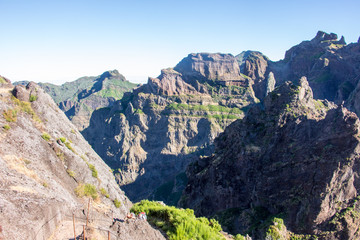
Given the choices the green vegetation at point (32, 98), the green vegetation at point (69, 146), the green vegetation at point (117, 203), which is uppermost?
the green vegetation at point (32, 98)

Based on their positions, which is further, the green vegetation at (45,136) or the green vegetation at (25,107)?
the green vegetation at (25,107)

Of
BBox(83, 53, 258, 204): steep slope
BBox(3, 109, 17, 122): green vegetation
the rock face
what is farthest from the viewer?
BBox(83, 53, 258, 204): steep slope

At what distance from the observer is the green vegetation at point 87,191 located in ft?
→ 74.7

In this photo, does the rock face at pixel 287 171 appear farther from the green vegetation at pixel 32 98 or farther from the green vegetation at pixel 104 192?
the green vegetation at pixel 32 98

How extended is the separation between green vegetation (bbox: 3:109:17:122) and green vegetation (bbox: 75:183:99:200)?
8154mm

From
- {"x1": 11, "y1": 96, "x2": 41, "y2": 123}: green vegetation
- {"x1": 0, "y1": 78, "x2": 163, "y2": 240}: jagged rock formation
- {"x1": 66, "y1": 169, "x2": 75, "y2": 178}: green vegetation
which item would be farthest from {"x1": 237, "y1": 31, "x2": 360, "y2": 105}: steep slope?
{"x1": 11, "y1": 96, "x2": 41, "y2": 123}: green vegetation

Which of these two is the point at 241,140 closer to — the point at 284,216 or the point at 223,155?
the point at 223,155

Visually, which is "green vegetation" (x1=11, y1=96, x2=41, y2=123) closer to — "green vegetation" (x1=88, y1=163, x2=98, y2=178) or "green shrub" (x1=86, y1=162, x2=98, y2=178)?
"green shrub" (x1=86, y1=162, x2=98, y2=178)

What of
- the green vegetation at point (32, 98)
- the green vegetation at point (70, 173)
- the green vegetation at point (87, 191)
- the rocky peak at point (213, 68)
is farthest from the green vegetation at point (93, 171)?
the rocky peak at point (213, 68)

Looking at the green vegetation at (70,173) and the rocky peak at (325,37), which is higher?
the rocky peak at (325,37)

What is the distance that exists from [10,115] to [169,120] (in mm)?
144635

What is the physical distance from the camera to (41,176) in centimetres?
2034

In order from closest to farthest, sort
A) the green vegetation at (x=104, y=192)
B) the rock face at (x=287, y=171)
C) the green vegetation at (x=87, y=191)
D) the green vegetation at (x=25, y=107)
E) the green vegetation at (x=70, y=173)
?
the green vegetation at (x=87, y=191), the green vegetation at (x=70, y=173), the green vegetation at (x=104, y=192), the green vegetation at (x=25, y=107), the rock face at (x=287, y=171)

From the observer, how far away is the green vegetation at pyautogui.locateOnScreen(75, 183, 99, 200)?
74.7 feet
